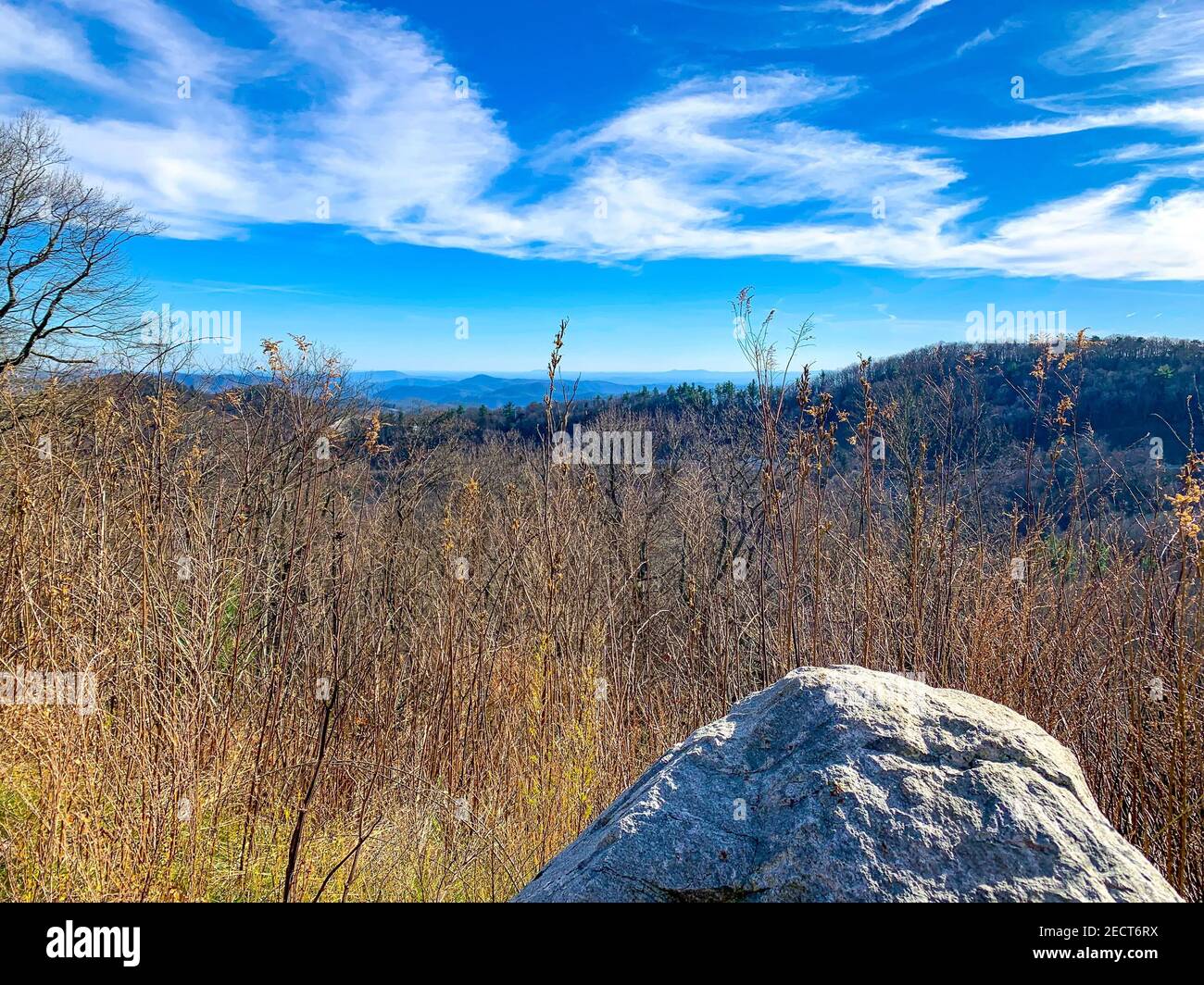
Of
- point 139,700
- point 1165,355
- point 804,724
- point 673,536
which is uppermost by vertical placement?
point 1165,355

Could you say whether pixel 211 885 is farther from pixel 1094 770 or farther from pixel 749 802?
pixel 1094 770

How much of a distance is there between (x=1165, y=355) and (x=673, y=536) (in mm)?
37485

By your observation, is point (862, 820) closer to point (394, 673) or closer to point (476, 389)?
point (394, 673)

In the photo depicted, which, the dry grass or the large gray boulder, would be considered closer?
the large gray boulder

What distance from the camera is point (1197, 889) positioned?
2670 mm

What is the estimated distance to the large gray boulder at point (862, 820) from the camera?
1527 millimetres

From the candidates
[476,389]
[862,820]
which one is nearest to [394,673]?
[862,820]

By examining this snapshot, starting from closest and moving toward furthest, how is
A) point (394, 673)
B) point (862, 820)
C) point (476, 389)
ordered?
point (862, 820)
point (394, 673)
point (476, 389)

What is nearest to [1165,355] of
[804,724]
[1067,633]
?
[1067,633]

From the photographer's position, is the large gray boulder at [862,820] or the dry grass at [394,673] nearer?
the large gray boulder at [862,820]

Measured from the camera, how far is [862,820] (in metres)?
1.60

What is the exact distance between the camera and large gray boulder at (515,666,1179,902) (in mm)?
1527
